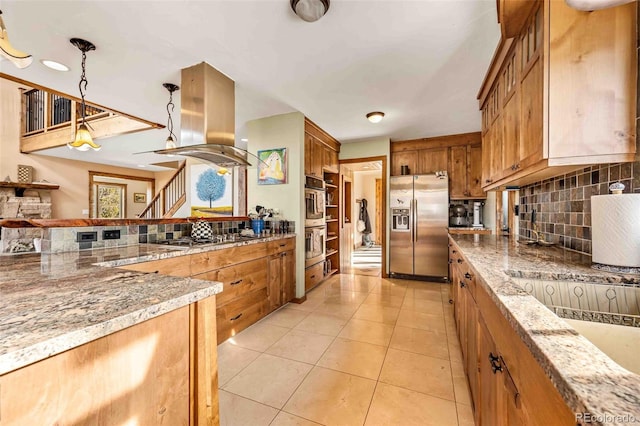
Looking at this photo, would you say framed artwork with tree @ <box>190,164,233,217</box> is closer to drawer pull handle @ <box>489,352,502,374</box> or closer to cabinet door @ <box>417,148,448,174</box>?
cabinet door @ <box>417,148,448,174</box>

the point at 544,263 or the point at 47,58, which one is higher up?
the point at 47,58

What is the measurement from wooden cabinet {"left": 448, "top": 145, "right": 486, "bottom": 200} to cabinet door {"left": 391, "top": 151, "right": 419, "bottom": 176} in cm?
58

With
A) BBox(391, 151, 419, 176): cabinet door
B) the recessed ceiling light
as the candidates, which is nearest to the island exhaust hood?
the recessed ceiling light

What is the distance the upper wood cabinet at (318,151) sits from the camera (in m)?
3.60

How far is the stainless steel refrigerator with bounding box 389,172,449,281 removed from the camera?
420 cm

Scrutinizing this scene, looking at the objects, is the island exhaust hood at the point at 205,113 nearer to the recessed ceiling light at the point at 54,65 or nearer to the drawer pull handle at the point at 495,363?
the recessed ceiling light at the point at 54,65

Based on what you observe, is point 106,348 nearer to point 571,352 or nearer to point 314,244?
point 571,352

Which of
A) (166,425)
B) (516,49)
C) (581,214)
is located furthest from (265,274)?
(516,49)

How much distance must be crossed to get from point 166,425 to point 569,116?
6.89ft

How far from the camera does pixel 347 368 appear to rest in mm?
1955

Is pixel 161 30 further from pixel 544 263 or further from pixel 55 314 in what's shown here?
pixel 544 263

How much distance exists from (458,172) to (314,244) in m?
2.75

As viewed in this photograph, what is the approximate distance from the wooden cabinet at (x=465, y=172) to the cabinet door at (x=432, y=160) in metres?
0.11

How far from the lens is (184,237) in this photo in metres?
2.54
